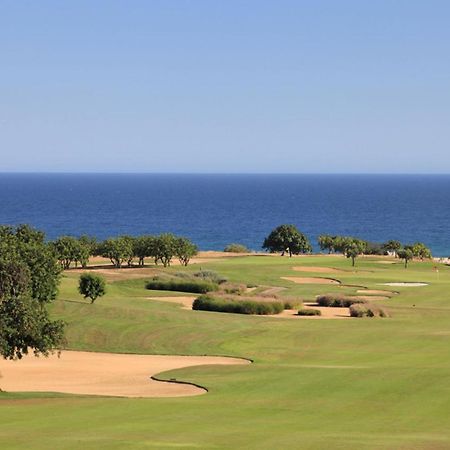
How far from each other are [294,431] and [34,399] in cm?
1223

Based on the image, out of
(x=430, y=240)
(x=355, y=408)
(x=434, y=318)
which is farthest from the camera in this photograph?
(x=430, y=240)

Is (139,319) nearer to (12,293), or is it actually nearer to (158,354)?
(158,354)

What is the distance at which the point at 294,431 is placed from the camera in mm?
26625

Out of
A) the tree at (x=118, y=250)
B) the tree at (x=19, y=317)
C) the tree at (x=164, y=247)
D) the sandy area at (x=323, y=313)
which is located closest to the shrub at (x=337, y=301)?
the sandy area at (x=323, y=313)

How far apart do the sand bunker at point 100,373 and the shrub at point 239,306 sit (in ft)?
54.8

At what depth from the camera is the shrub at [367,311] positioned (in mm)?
61812

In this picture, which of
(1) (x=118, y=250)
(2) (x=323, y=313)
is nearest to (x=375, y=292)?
(2) (x=323, y=313)

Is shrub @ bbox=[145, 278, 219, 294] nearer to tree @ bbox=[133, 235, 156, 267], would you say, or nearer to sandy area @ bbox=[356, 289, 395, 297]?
sandy area @ bbox=[356, 289, 395, 297]

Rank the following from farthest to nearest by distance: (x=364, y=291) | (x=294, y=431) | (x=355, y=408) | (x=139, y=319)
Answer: (x=364, y=291) → (x=139, y=319) → (x=355, y=408) → (x=294, y=431)

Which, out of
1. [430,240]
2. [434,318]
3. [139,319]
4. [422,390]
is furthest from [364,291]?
[430,240]

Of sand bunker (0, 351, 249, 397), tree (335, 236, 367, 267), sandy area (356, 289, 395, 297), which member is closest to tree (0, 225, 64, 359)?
sand bunker (0, 351, 249, 397)

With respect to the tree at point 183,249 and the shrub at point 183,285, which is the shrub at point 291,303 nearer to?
the shrub at point 183,285

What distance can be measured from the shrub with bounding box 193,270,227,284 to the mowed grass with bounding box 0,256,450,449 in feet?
34.7

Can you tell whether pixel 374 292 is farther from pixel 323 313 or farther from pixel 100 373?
pixel 100 373
